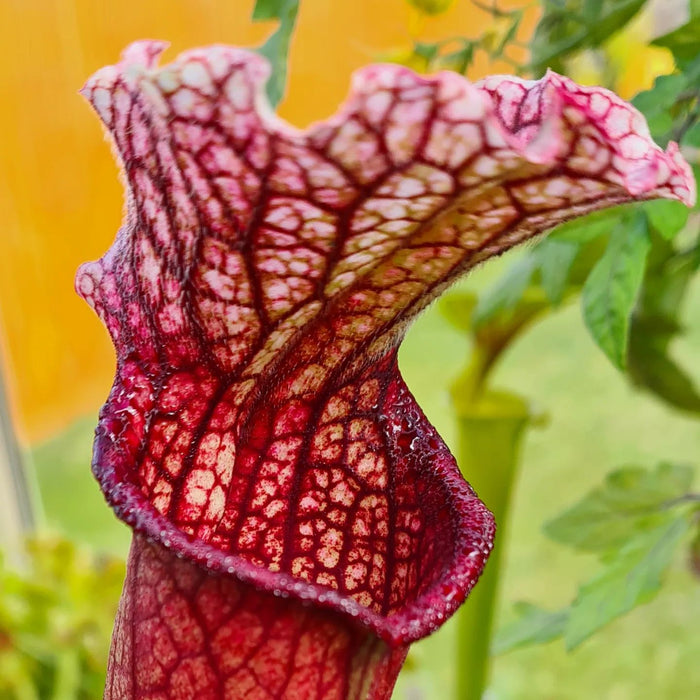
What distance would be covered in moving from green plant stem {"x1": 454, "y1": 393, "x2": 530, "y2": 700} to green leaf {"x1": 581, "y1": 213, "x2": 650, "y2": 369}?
413 millimetres

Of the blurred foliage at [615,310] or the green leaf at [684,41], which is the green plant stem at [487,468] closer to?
the blurred foliage at [615,310]

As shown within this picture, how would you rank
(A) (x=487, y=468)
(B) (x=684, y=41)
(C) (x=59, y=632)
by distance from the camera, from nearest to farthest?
(B) (x=684, y=41), (A) (x=487, y=468), (C) (x=59, y=632)

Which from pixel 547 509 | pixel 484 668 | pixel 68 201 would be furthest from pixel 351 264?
pixel 547 509

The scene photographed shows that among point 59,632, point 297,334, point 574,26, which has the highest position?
point 574,26

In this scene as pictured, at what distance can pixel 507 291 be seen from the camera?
713mm

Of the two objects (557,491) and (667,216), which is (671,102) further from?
(557,491)

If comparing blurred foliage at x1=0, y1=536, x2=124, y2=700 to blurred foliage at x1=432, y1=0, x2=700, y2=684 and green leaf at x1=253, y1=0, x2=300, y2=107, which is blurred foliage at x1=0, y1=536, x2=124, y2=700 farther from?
green leaf at x1=253, y1=0, x2=300, y2=107

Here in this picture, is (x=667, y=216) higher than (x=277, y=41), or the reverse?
(x=277, y=41)

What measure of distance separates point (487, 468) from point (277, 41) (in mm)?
521

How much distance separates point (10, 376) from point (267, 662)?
5.39 ft

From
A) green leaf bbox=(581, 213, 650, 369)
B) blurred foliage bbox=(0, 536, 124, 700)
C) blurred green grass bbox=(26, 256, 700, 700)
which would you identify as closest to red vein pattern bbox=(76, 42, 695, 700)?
green leaf bbox=(581, 213, 650, 369)

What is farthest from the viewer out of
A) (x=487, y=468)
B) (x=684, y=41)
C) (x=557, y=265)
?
(x=487, y=468)

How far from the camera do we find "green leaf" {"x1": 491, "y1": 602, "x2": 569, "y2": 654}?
2.28 ft

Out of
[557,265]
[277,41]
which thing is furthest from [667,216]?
[277,41]
